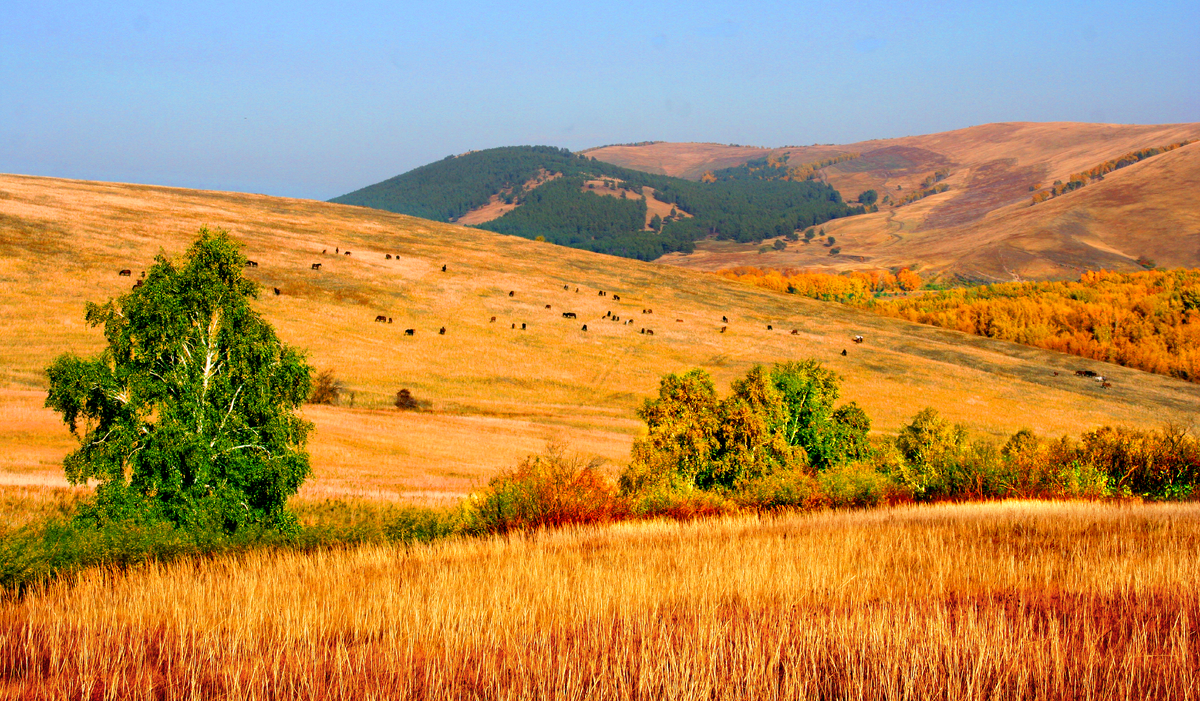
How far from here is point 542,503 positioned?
60.2ft

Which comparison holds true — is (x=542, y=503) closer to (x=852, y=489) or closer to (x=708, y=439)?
(x=852, y=489)

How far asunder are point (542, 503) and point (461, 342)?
6467 cm


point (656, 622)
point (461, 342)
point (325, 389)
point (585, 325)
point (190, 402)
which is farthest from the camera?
point (585, 325)

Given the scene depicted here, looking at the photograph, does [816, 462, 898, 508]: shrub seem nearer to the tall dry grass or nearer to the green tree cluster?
the green tree cluster

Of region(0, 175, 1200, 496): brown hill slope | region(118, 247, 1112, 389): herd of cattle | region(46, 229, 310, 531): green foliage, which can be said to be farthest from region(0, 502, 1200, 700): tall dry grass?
region(118, 247, 1112, 389): herd of cattle

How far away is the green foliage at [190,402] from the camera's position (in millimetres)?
17625

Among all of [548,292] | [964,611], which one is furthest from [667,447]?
[548,292]

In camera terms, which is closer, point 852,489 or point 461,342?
point 852,489

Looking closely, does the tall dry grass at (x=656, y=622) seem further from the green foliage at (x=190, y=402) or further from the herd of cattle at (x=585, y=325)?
the herd of cattle at (x=585, y=325)

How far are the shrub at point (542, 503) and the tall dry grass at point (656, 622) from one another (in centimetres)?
474

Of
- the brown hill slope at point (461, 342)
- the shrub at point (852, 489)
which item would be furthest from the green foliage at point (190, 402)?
the shrub at point (852, 489)

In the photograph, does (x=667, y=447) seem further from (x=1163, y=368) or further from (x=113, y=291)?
(x=1163, y=368)

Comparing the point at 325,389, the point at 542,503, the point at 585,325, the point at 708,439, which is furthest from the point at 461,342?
the point at 542,503

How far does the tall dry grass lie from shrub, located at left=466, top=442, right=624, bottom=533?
187 inches
